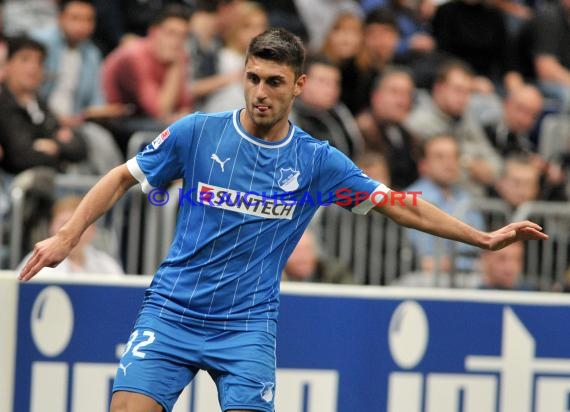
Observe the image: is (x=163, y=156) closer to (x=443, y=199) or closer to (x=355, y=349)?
(x=355, y=349)

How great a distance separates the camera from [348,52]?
11500 mm

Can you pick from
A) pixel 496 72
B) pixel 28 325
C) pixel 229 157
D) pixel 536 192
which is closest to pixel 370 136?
pixel 536 192

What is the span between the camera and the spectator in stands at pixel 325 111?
1053 centimetres

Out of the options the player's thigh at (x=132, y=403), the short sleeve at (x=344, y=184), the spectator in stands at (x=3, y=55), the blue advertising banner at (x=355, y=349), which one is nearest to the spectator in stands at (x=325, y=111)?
the spectator in stands at (x=3, y=55)

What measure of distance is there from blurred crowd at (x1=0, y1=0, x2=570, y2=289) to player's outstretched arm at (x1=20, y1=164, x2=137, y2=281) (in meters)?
3.36

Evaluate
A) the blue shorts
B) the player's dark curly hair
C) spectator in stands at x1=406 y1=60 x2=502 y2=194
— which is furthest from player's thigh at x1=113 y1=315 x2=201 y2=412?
spectator in stands at x1=406 y1=60 x2=502 y2=194

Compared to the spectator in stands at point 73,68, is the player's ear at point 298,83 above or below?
below

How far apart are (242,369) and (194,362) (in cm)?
23

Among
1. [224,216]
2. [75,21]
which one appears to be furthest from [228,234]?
[75,21]

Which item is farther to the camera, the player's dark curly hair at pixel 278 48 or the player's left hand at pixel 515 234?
the player's left hand at pixel 515 234

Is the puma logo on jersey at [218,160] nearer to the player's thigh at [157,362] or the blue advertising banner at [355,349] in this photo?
the player's thigh at [157,362]

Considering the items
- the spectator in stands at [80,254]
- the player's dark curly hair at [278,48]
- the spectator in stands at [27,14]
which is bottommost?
the spectator in stands at [80,254]

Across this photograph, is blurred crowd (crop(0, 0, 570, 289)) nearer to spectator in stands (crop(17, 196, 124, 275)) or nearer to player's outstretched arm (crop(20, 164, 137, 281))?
spectator in stands (crop(17, 196, 124, 275))

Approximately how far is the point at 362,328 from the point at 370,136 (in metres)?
4.00
